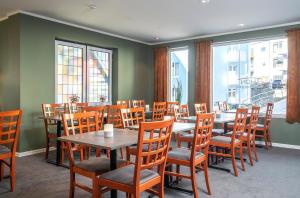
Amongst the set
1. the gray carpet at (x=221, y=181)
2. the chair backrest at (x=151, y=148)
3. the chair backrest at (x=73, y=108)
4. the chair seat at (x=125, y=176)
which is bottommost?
the gray carpet at (x=221, y=181)

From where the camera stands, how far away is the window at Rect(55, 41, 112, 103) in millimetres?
5797

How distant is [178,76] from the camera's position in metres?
7.73

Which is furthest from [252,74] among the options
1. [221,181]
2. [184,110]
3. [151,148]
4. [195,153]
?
[151,148]

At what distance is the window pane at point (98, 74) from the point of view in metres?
6.44

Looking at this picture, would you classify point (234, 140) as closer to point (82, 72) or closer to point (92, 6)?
point (92, 6)

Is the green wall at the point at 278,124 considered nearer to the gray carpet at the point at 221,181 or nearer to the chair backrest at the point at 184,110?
the gray carpet at the point at 221,181

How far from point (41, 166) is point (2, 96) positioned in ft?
7.20

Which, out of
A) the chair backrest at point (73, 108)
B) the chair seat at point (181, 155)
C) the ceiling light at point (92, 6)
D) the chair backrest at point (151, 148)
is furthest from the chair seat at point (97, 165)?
the ceiling light at point (92, 6)

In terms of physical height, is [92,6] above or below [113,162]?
above

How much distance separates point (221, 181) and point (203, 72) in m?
3.89

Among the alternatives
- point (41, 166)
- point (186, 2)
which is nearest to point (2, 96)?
point (41, 166)

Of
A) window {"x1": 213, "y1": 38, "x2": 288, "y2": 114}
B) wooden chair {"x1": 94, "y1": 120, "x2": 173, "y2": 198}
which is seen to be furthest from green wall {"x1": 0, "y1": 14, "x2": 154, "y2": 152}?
window {"x1": 213, "y1": 38, "x2": 288, "y2": 114}

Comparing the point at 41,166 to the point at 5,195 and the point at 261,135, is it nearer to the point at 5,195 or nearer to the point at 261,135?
the point at 5,195

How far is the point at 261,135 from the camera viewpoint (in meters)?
5.54
